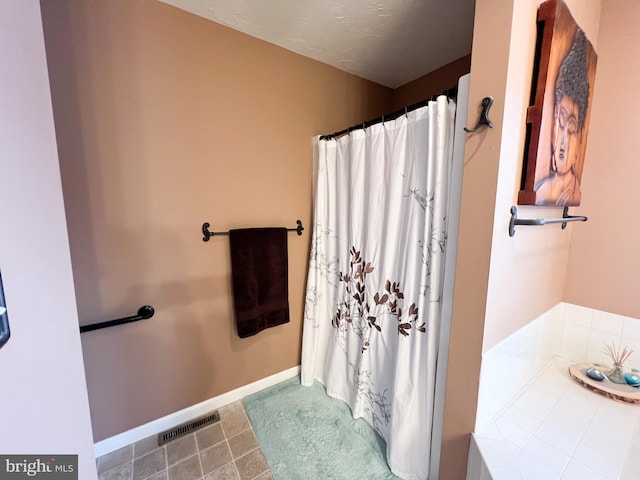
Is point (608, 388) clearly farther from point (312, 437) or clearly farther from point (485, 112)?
point (312, 437)

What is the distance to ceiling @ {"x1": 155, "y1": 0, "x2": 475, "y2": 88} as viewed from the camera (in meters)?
1.29

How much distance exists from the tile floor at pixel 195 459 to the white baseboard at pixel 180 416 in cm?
4

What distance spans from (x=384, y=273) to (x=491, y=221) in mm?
626

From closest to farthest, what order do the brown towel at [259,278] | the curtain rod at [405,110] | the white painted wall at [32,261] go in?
the white painted wall at [32,261], the curtain rod at [405,110], the brown towel at [259,278]

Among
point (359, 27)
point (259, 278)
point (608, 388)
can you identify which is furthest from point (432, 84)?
point (608, 388)

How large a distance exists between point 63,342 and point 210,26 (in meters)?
1.67

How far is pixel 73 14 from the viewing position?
1124mm

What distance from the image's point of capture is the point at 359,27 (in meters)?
1.44

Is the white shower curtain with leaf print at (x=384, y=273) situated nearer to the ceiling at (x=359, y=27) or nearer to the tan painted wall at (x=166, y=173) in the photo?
the tan painted wall at (x=166, y=173)

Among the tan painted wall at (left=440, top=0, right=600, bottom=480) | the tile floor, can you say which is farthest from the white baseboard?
the tan painted wall at (left=440, top=0, right=600, bottom=480)

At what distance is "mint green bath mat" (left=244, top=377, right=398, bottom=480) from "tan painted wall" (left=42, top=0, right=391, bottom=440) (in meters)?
0.25

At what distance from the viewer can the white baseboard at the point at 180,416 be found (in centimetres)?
140

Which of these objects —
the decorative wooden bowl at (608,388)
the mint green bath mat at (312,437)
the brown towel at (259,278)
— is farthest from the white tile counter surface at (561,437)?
the brown towel at (259,278)

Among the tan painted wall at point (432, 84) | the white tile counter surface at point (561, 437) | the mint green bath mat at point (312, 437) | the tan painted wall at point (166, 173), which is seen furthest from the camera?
the tan painted wall at point (432, 84)
